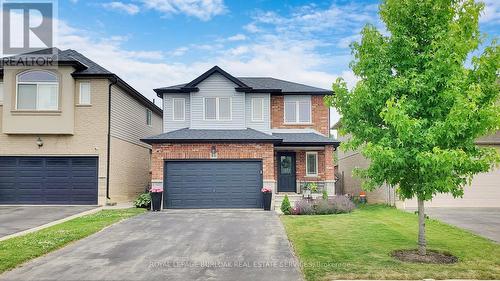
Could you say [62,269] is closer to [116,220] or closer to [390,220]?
[116,220]

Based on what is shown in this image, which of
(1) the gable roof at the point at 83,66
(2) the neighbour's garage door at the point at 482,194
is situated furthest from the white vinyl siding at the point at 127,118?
(2) the neighbour's garage door at the point at 482,194

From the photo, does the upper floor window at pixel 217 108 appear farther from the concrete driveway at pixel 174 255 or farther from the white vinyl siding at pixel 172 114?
the concrete driveway at pixel 174 255

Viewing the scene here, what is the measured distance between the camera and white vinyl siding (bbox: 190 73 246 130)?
70.5ft

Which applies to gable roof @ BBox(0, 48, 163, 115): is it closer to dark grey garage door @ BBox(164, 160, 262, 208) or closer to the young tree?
dark grey garage door @ BBox(164, 160, 262, 208)

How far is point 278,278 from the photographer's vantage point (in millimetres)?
7195

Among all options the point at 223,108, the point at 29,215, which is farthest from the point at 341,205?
the point at 29,215

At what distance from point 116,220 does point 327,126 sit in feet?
44.2

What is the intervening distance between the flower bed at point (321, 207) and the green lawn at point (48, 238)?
7204 mm

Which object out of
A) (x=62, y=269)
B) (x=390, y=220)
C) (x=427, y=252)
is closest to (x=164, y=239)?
(x=62, y=269)

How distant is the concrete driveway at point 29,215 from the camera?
13197mm

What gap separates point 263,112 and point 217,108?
2.66 metres

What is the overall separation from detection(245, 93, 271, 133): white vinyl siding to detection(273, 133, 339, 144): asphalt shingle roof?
1.05 metres

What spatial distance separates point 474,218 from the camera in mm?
15320

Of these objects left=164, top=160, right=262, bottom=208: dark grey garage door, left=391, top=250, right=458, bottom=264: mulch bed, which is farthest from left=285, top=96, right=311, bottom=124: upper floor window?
left=391, top=250, right=458, bottom=264: mulch bed
